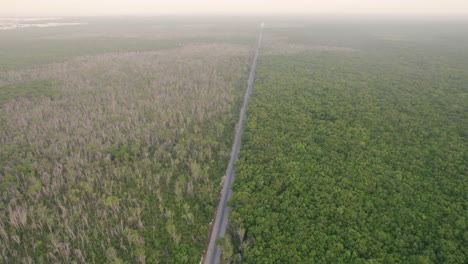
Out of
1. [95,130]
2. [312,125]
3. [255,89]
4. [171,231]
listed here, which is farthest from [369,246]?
[255,89]

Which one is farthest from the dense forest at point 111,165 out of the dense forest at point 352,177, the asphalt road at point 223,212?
the dense forest at point 352,177

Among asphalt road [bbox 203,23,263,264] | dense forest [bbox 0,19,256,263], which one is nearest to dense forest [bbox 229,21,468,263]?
asphalt road [bbox 203,23,263,264]

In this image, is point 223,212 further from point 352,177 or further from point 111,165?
point 111,165

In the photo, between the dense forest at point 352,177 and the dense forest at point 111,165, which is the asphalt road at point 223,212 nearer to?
the dense forest at point 111,165

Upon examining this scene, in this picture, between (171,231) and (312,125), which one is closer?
(171,231)

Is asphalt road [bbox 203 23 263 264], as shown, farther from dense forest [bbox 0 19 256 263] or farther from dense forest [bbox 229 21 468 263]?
dense forest [bbox 229 21 468 263]

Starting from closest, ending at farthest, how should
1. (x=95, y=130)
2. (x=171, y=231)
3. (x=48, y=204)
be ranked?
(x=171, y=231) → (x=48, y=204) → (x=95, y=130)

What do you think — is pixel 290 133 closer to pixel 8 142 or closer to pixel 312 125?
pixel 312 125
